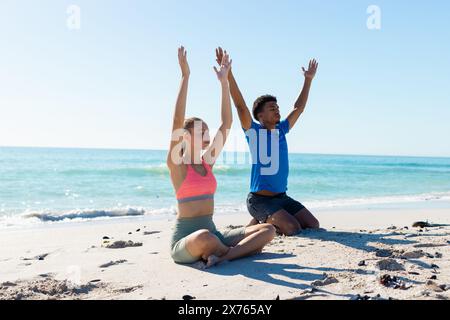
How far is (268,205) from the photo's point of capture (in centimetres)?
606

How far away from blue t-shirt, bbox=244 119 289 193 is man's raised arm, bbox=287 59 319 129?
14.7 inches

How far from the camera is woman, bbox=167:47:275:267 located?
13.6 feet

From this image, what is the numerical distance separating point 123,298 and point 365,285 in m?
1.75

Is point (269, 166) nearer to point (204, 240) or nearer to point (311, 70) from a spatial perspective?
point (311, 70)

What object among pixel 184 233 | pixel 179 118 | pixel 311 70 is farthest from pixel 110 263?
pixel 311 70

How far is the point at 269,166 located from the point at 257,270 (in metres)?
2.31

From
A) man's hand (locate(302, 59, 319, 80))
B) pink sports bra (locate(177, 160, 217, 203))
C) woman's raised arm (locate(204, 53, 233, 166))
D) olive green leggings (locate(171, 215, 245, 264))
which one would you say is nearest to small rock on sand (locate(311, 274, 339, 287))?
olive green leggings (locate(171, 215, 245, 264))

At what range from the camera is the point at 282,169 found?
20.1 feet

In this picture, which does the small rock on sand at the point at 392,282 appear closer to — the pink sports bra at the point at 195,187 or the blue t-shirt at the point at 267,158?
the pink sports bra at the point at 195,187

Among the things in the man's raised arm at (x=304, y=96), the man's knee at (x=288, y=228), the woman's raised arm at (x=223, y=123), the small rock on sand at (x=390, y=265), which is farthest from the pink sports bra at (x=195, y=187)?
the man's raised arm at (x=304, y=96)

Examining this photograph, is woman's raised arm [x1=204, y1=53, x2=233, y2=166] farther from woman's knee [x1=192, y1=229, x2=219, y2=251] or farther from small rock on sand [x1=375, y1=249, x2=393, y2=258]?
small rock on sand [x1=375, y1=249, x2=393, y2=258]

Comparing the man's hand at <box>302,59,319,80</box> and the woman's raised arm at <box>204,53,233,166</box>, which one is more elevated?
the man's hand at <box>302,59,319,80</box>
